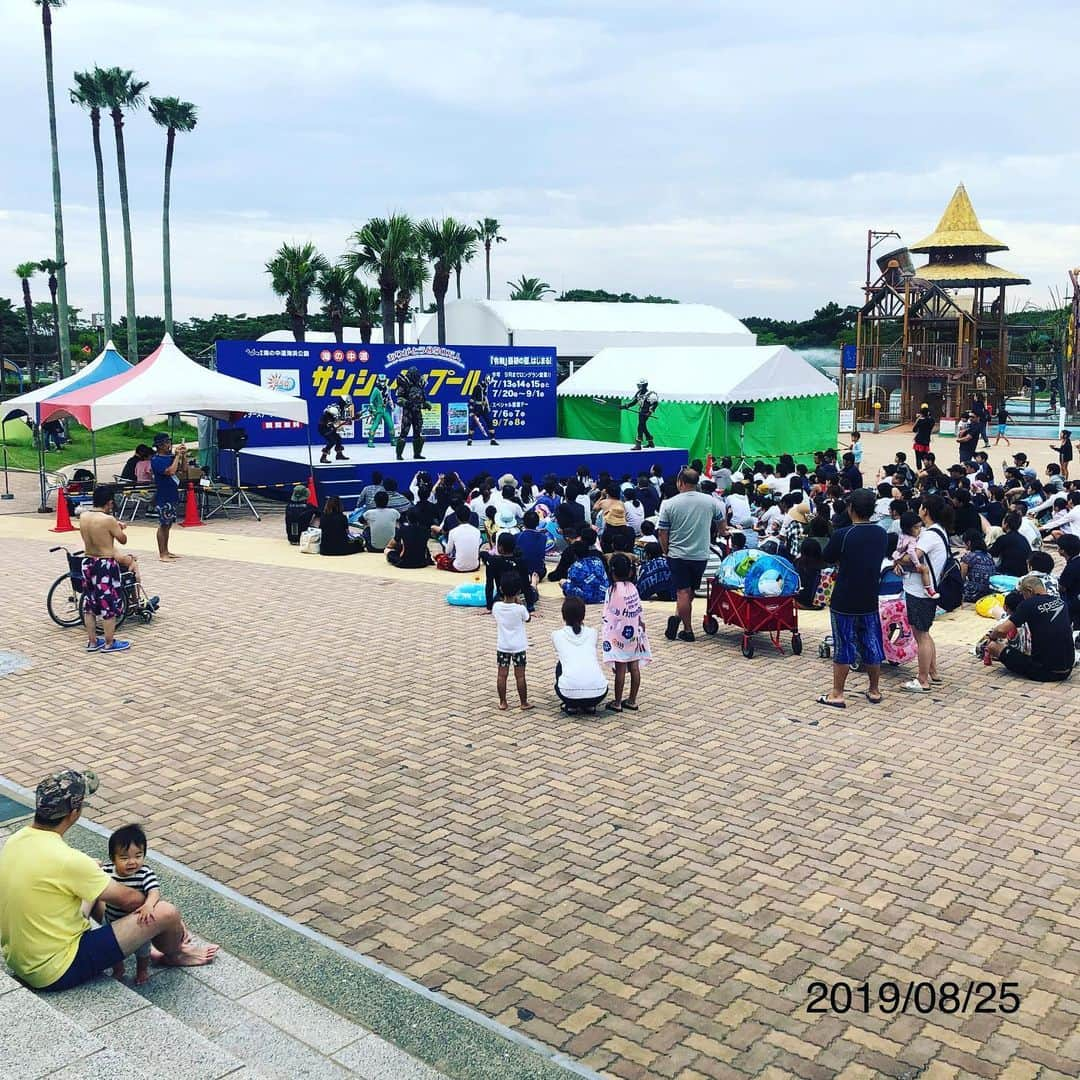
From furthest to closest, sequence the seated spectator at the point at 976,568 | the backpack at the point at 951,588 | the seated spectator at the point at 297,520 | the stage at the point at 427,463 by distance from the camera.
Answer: the stage at the point at 427,463 → the seated spectator at the point at 297,520 → the seated spectator at the point at 976,568 → the backpack at the point at 951,588

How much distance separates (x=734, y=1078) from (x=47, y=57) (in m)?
43.2

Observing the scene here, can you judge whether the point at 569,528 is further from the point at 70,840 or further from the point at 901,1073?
the point at 901,1073

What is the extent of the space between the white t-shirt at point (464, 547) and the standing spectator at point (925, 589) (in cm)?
630

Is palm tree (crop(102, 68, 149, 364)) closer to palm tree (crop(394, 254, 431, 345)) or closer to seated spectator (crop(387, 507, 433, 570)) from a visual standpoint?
palm tree (crop(394, 254, 431, 345))

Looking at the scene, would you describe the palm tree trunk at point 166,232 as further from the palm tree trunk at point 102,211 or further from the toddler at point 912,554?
the toddler at point 912,554

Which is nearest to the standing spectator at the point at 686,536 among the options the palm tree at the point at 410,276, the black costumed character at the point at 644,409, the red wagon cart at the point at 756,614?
the red wagon cart at the point at 756,614

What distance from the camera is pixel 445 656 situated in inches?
392

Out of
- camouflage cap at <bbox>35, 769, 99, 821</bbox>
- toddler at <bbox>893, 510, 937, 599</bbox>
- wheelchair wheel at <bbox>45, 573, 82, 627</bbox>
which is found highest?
toddler at <bbox>893, 510, 937, 599</bbox>

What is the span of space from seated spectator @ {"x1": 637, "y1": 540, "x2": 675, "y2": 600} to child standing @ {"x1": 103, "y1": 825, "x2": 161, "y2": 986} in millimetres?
7982

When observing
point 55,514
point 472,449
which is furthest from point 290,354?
point 55,514

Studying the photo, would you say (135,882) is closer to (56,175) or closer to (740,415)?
(740,415)

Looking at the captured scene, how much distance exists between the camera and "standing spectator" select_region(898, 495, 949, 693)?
862 cm

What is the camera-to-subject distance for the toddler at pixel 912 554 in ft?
28.2
